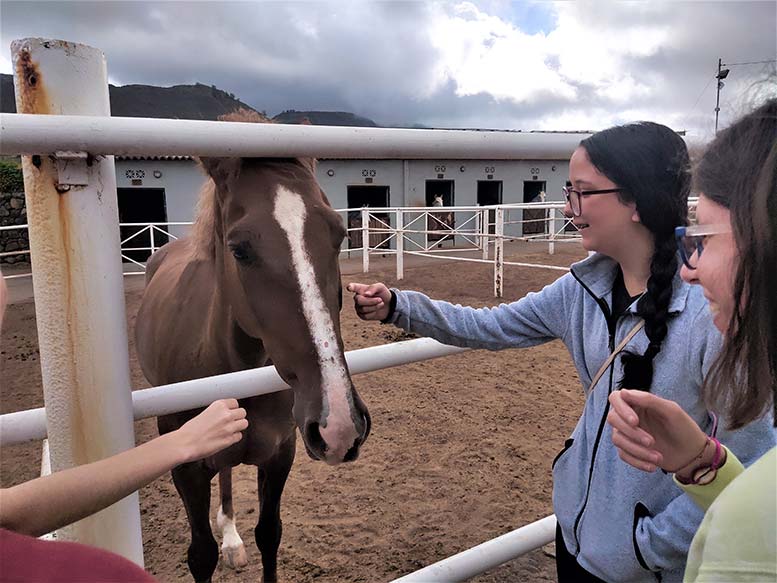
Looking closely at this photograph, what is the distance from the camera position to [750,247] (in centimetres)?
66

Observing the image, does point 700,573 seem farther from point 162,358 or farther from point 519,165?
point 519,165

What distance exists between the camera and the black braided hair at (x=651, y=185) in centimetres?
107

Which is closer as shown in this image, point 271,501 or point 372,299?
point 372,299

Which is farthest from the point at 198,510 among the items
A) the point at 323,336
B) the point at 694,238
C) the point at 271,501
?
the point at 694,238

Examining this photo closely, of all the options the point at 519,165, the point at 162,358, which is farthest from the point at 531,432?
the point at 519,165

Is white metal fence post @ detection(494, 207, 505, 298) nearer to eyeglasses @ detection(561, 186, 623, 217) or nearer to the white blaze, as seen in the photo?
eyeglasses @ detection(561, 186, 623, 217)

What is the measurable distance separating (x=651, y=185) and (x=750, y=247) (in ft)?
1.58

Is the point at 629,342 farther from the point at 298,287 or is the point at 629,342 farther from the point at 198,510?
the point at 198,510

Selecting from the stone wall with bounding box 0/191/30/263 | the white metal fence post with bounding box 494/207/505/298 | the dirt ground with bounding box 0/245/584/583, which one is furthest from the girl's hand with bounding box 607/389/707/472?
the stone wall with bounding box 0/191/30/263

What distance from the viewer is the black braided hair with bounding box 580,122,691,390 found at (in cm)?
107

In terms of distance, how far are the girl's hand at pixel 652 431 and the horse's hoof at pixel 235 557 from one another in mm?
2372

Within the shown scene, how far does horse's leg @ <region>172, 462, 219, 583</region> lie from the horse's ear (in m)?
1.07

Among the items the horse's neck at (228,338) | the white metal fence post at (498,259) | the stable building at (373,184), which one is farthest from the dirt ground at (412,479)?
the stable building at (373,184)

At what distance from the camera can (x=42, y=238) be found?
86 cm
